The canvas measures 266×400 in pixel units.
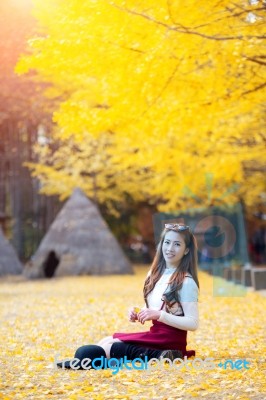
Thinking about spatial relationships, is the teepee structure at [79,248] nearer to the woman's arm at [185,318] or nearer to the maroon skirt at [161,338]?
the maroon skirt at [161,338]

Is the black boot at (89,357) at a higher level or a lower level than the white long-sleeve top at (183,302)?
lower

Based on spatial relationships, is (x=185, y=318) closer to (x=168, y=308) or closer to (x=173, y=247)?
(x=168, y=308)

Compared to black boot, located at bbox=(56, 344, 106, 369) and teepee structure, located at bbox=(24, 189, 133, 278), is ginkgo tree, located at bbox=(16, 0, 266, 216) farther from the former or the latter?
teepee structure, located at bbox=(24, 189, 133, 278)

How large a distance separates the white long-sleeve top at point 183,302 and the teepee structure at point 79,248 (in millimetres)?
13748

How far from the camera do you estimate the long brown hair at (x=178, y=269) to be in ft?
17.5

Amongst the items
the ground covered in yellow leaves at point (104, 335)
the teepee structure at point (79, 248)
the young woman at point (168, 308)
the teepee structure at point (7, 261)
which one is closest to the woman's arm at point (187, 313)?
the young woman at point (168, 308)

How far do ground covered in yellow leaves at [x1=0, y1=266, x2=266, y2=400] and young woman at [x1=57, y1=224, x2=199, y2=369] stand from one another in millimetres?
205

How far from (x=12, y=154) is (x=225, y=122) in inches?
636

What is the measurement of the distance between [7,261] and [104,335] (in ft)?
42.0

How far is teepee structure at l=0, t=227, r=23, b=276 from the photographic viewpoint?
1992cm

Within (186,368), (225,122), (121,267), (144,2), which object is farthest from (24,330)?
(121,267)

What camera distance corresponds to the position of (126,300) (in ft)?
40.3

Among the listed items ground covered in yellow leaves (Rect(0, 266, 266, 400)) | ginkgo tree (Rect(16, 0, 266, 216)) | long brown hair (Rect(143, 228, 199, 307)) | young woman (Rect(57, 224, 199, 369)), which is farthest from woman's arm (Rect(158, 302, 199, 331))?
ginkgo tree (Rect(16, 0, 266, 216))

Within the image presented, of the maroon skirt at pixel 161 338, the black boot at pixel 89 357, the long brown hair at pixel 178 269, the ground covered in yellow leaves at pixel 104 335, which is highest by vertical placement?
the long brown hair at pixel 178 269
